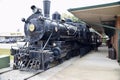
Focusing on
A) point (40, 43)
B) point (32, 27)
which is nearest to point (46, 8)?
point (32, 27)

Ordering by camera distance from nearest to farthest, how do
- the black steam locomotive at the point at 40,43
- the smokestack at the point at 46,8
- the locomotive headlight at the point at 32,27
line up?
the black steam locomotive at the point at 40,43 → the locomotive headlight at the point at 32,27 → the smokestack at the point at 46,8

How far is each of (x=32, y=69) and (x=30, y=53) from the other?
80 centimetres

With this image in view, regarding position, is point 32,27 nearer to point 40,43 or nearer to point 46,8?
point 40,43

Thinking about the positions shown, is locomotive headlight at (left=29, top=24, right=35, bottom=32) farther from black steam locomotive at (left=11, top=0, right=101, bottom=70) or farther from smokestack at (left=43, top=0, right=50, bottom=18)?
smokestack at (left=43, top=0, right=50, bottom=18)

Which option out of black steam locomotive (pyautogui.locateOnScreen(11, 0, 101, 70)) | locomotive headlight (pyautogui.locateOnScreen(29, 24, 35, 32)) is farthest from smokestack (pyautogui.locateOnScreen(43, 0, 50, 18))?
locomotive headlight (pyautogui.locateOnScreen(29, 24, 35, 32))

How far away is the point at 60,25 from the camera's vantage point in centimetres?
1072

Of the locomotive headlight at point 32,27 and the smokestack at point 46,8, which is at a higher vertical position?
the smokestack at point 46,8

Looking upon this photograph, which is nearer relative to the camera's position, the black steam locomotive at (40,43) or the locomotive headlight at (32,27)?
the black steam locomotive at (40,43)

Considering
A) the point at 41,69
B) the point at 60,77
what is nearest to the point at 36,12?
the point at 41,69

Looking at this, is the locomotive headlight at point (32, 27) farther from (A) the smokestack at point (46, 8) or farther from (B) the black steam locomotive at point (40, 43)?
(A) the smokestack at point (46, 8)

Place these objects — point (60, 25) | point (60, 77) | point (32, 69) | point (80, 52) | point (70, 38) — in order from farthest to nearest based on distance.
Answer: point (80, 52) → point (70, 38) → point (60, 25) → point (32, 69) → point (60, 77)

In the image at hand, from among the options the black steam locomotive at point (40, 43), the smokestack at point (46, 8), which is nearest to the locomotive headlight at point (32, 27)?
the black steam locomotive at point (40, 43)

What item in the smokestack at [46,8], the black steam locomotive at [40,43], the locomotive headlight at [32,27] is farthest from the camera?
the smokestack at [46,8]

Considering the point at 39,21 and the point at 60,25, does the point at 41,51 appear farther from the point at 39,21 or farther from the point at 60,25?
the point at 60,25
